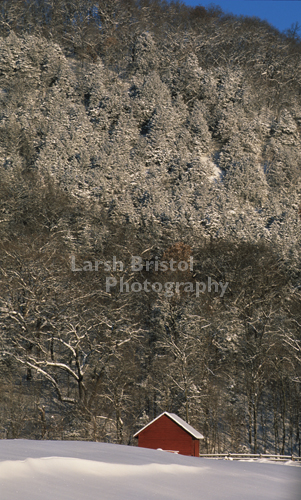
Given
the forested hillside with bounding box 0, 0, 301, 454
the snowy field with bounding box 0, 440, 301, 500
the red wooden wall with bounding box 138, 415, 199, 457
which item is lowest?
the red wooden wall with bounding box 138, 415, 199, 457

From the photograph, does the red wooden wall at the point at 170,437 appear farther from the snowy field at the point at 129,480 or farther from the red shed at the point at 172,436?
the snowy field at the point at 129,480

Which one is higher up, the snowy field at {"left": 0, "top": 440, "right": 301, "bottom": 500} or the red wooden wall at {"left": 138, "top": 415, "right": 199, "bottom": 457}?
the snowy field at {"left": 0, "top": 440, "right": 301, "bottom": 500}

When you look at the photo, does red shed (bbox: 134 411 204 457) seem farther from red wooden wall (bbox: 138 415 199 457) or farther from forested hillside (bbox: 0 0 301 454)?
forested hillside (bbox: 0 0 301 454)

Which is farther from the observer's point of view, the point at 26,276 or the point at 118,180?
the point at 118,180

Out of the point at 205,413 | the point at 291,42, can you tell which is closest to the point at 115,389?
the point at 205,413

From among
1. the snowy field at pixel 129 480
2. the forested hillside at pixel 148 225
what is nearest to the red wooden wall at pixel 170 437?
the forested hillside at pixel 148 225

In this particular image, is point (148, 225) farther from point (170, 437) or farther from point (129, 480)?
point (129, 480)

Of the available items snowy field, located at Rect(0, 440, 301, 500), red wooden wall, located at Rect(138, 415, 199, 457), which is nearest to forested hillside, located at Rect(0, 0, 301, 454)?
red wooden wall, located at Rect(138, 415, 199, 457)

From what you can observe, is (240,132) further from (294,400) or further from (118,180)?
(294,400)
